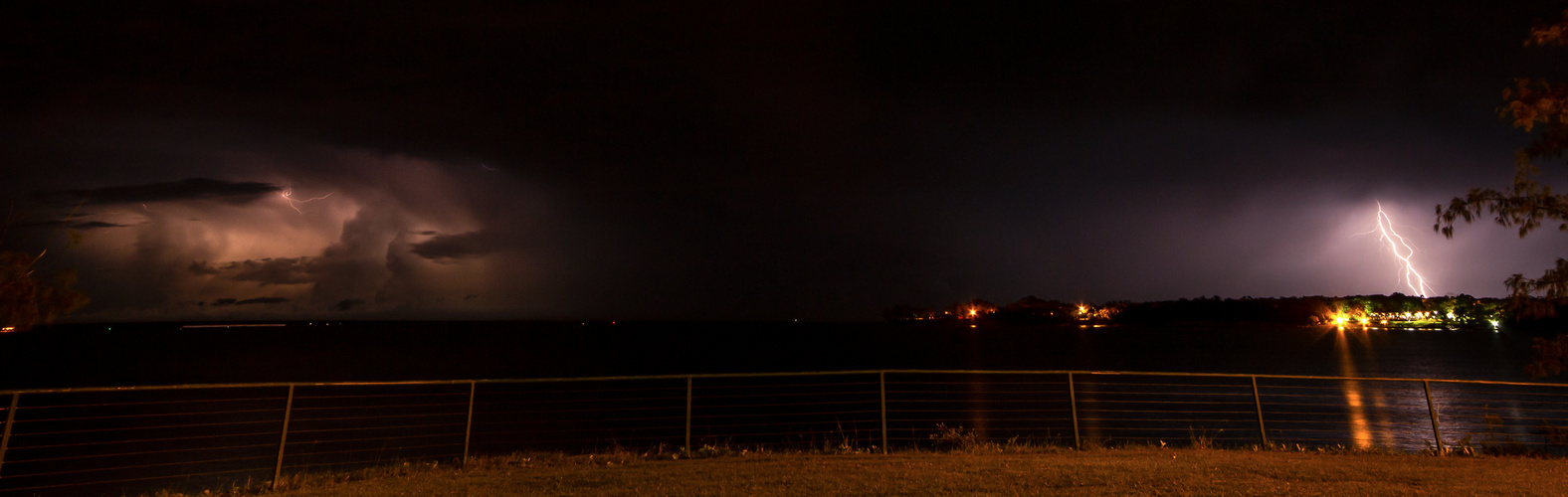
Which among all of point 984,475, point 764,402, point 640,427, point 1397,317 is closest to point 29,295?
point 984,475

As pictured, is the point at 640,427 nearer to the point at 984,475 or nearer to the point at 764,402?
the point at 764,402

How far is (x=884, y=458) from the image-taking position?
945 centimetres

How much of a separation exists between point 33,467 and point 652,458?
22.7m

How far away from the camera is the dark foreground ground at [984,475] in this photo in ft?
24.7

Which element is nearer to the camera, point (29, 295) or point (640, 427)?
point (29, 295)

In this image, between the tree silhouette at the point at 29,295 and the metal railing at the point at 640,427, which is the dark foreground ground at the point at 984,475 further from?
the tree silhouette at the point at 29,295

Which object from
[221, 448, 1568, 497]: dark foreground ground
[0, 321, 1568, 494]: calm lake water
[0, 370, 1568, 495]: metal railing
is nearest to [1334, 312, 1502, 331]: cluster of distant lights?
[0, 321, 1568, 494]: calm lake water

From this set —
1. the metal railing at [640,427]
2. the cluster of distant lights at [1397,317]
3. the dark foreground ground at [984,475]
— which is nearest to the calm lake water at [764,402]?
the metal railing at [640,427]

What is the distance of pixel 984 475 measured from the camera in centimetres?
817

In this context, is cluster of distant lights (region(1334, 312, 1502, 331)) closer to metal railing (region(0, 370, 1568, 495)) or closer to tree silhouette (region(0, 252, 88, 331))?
metal railing (region(0, 370, 1568, 495))

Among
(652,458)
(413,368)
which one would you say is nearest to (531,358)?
(413,368)

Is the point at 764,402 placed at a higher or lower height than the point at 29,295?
lower

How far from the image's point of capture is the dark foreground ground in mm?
7520

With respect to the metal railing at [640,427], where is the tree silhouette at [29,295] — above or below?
above
